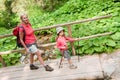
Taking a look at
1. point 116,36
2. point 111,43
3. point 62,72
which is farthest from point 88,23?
point 62,72

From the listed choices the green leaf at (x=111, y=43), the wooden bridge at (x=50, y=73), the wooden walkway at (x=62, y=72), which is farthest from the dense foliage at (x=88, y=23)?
the wooden walkway at (x=62, y=72)

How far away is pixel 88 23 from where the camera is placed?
10.0 metres

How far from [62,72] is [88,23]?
11.2 ft

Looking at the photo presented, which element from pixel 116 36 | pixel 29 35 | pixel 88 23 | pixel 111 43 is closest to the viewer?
pixel 29 35

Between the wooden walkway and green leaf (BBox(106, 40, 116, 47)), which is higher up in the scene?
green leaf (BBox(106, 40, 116, 47))

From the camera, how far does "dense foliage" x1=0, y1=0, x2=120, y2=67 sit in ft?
26.0

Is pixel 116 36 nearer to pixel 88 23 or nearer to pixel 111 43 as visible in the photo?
pixel 111 43

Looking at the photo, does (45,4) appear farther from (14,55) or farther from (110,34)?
(110,34)

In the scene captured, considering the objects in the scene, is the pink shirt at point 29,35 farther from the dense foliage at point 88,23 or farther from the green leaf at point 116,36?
the green leaf at point 116,36

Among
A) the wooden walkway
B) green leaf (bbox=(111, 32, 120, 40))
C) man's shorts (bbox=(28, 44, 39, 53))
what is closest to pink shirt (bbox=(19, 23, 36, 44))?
man's shorts (bbox=(28, 44, 39, 53))

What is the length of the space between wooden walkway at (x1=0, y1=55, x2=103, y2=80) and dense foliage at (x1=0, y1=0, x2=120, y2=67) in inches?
18.4

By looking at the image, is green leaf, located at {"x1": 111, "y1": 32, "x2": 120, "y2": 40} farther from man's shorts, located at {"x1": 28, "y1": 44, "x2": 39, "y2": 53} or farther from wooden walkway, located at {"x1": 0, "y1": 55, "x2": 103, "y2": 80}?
man's shorts, located at {"x1": 28, "y1": 44, "x2": 39, "y2": 53}

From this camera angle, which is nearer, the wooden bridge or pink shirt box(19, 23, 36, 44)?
the wooden bridge

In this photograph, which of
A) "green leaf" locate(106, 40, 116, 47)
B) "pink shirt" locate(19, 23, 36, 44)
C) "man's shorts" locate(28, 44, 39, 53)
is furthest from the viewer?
"green leaf" locate(106, 40, 116, 47)
